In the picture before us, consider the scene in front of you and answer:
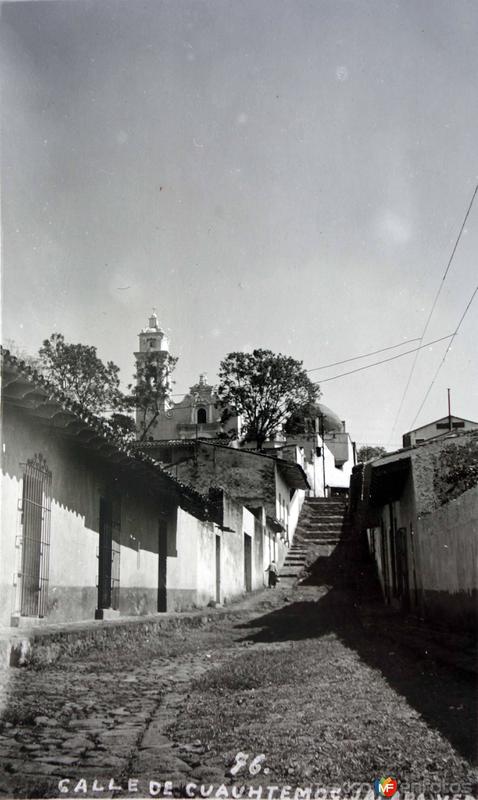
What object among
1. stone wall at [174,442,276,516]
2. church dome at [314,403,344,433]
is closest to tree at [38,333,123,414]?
stone wall at [174,442,276,516]

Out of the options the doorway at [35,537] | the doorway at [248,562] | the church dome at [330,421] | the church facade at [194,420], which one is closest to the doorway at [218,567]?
the doorway at [248,562]

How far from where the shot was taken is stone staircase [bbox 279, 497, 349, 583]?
94.4ft

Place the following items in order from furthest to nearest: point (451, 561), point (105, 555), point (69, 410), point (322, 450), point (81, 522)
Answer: point (322, 450)
point (105, 555)
point (451, 561)
point (81, 522)
point (69, 410)

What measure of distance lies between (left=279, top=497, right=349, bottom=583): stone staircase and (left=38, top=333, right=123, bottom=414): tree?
28.4 ft

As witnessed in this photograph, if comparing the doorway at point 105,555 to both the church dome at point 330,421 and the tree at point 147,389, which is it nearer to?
the tree at point 147,389

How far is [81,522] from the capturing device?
33.1 ft

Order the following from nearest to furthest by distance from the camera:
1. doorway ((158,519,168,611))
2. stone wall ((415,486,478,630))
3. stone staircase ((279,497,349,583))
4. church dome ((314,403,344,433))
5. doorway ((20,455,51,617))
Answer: doorway ((20,455,51,617)), stone wall ((415,486,478,630)), doorway ((158,519,168,611)), stone staircase ((279,497,349,583)), church dome ((314,403,344,433))

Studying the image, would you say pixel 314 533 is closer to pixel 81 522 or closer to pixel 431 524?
pixel 431 524

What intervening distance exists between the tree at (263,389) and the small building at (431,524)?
12.7 meters

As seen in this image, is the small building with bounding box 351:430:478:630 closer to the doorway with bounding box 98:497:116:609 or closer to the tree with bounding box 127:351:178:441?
the doorway with bounding box 98:497:116:609

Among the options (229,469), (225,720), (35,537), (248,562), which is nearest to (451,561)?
(35,537)

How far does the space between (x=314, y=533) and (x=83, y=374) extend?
59.5 ft

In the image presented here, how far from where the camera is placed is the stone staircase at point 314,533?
28.8 m

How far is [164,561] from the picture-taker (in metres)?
14.6
